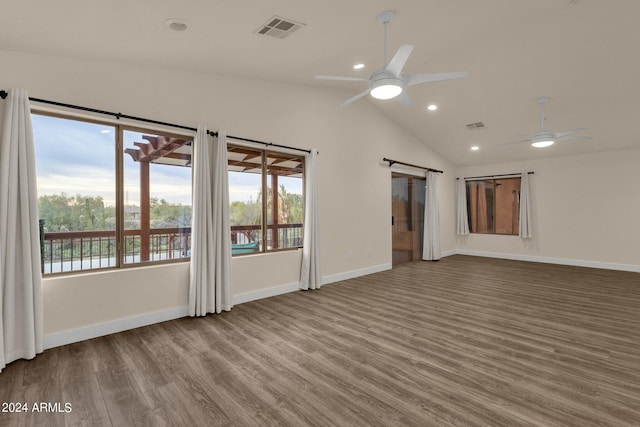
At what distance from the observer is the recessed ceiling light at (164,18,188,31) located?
110 inches

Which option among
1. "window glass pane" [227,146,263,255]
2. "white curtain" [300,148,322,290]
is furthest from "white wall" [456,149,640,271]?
"window glass pane" [227,146,263,255]

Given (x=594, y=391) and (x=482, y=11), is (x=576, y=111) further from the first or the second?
(x=594, y=391)

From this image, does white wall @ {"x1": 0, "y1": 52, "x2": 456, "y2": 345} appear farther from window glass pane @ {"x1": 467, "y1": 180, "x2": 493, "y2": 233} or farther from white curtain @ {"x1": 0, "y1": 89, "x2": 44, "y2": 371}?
window glass pane @ {"x1": 467, "y1": 180, "x2": 493, "y2": 233}

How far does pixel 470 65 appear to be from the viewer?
4.90 metres

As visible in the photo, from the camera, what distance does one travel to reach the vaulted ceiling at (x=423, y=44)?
8.90 feet

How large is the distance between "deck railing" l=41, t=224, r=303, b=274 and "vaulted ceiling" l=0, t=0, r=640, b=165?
1.80 meters

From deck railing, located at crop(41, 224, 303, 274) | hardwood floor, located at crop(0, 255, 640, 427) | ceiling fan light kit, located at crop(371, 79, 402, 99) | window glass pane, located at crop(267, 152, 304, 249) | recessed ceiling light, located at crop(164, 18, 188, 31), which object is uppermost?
recessed ceiling light, located at crop(164, 18, 188, 31)

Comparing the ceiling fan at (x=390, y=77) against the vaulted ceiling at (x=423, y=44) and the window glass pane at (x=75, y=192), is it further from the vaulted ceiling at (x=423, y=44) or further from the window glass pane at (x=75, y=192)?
the window glass pane at (x=75, y=192)

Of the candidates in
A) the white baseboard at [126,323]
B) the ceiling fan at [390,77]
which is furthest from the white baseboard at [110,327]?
the ceiling fan at [390,77]

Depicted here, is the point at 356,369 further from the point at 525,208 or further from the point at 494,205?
the point at 494,205

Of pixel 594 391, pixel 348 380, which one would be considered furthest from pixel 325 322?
pixel 594 391

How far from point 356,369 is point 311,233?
2.82 m

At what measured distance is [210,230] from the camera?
3.98 meters

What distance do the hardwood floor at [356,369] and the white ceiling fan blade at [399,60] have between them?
267cm
